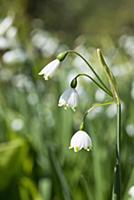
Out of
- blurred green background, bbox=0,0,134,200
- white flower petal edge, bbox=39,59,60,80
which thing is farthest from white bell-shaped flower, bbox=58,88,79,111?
blurred green background, bbox=0,0,134,200

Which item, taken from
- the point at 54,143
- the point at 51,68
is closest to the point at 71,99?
the point at 51,68

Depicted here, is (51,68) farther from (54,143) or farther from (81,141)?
(54,143)

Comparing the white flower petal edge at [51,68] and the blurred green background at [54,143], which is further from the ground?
the white flower petal edge at [51,68]

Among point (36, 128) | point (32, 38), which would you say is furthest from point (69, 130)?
point (32, 38)

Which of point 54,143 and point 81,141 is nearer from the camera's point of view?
point 81,141

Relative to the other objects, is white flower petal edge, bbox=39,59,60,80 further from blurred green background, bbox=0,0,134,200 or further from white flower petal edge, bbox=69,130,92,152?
blurred green background, bbox=0,0,134,200

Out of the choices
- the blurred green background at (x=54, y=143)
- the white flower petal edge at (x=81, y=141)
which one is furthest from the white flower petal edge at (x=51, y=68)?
the blurred green background at (x=54, y=143)

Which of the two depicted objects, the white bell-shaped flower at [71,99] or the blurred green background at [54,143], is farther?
the blurred green background at [54,143]

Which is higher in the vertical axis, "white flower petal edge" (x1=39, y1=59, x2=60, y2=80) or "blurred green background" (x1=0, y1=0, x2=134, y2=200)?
"white flower petal edge" (x1=39, y1=59, x2=60, y2=80)

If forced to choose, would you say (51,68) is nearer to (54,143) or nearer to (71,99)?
(71,99)

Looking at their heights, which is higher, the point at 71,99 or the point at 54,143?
the point at 71,99

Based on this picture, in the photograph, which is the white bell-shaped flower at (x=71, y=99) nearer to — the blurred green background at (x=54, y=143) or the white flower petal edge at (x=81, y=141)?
the white flower petal edge at (x=81, y=141)

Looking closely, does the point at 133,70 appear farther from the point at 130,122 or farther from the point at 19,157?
the point at 19,157
